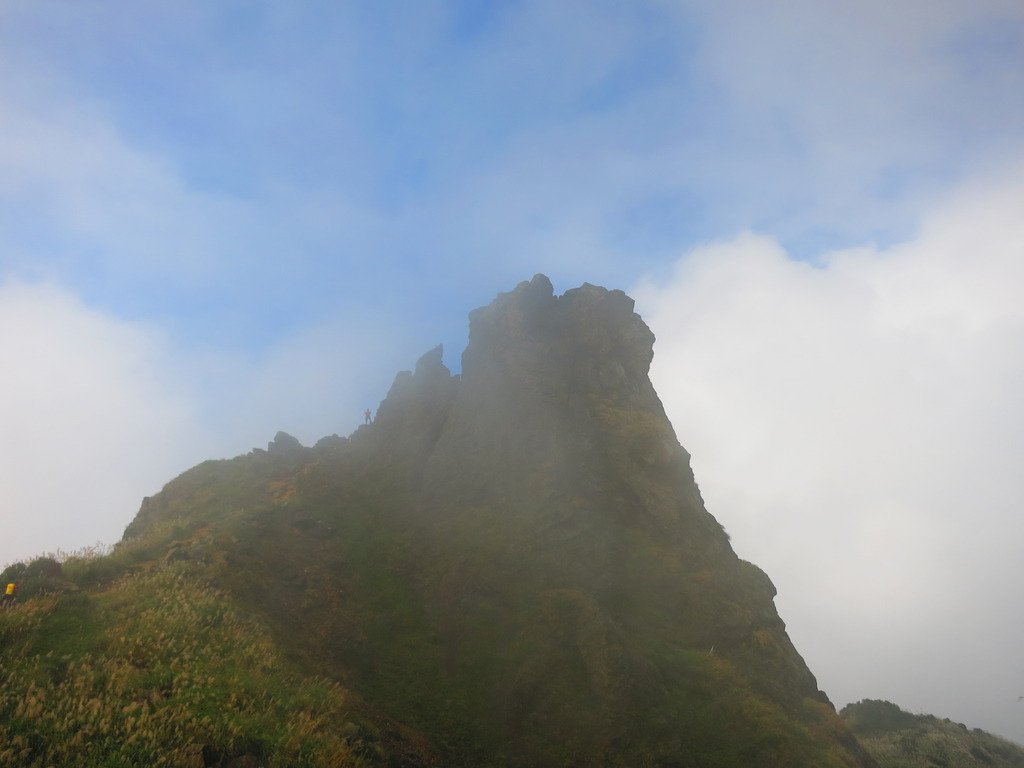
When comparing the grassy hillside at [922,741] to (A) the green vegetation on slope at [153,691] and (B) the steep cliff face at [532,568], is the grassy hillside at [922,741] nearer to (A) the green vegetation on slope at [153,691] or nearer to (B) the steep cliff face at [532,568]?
(B) the steep cliff face at [532,568]

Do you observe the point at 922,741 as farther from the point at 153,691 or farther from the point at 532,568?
the point at 153,691

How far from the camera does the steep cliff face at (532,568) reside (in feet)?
82.8

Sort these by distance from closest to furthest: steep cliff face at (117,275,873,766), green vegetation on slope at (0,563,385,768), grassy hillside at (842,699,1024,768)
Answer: green vegetation on slope at (0,563,385,768), steep cliff face at (117,275,873,766), grassy hillside at (842,699,1024,768)

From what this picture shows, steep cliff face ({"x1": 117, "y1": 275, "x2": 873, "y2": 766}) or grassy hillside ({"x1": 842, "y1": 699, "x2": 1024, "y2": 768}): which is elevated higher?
steep cliff face ({"x1": 117, "y1": 275, "x2": 873, "y2": 766})

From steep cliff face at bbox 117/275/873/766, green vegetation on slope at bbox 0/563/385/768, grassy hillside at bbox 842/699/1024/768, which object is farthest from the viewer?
grassy hillside at bbox 842/699/1024/768

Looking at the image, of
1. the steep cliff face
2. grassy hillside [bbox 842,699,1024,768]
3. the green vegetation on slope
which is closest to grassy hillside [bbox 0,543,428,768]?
the green vegetation on slope

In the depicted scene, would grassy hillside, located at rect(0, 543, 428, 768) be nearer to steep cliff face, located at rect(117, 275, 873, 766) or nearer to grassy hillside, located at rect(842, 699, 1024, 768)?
steep cliff face, located at rect(117, 275, 873, 766)

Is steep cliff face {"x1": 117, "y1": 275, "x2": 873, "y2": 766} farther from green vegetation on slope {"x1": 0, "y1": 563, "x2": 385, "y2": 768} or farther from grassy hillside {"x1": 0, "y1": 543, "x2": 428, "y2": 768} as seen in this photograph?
green vegetation on slope {"x1": 0, "y1": 563, "x2": 385, "y2": 768}

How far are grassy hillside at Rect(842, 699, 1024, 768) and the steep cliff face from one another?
1530 cm

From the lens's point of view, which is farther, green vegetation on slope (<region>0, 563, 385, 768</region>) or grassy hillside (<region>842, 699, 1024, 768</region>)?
grassy hillside (<region>842, 699, 1024, 768</region>)

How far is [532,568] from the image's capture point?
34062 mm

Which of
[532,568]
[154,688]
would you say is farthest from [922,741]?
[154,688]

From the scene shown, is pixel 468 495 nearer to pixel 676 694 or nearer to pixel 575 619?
pixel 575 619

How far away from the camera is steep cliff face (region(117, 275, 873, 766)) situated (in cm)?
2523
